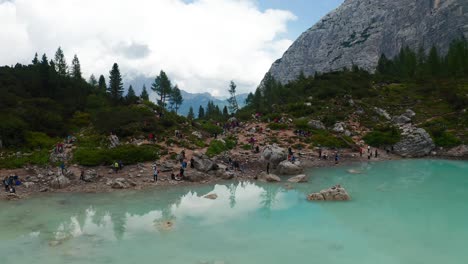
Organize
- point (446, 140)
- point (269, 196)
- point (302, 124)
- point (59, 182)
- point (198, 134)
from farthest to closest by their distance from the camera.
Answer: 1. point (302, 124)
2. point (198, 134)
3. point (446, 140)
4. point (59, 182)
5. point (269, 196)

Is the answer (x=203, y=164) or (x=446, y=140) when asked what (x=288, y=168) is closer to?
(x=203, y=164)

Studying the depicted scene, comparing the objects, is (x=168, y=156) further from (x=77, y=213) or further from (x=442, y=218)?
(x=442, y=218)

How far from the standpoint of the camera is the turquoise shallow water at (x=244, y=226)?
21859mm

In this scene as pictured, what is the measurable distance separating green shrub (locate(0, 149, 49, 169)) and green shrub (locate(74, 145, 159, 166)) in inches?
160

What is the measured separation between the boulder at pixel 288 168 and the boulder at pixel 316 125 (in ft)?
83.1

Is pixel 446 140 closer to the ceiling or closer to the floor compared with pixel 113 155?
closer to the ceiling

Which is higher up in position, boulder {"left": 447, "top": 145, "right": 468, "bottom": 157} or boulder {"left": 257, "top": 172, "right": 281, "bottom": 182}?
boulder {"left": 447, "top": 145, "right": 468, "bottom": 157}

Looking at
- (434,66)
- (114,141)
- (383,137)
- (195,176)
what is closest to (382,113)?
(383,137)

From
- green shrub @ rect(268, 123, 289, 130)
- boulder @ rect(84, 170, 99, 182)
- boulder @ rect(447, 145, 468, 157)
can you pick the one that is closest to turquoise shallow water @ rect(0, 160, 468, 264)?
boulder @ rect(84, 170, 99, 182)

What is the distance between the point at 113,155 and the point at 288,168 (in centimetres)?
2449

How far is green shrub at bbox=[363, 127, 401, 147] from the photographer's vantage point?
215ft

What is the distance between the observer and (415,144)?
6281cm

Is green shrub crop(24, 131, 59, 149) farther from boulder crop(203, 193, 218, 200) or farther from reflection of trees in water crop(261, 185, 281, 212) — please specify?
reflection of trees in water crop(261, 185, 281, 212)

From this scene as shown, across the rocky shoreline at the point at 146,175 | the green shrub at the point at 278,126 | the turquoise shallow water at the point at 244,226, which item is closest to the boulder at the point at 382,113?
the green shrub at the point at 278,126
